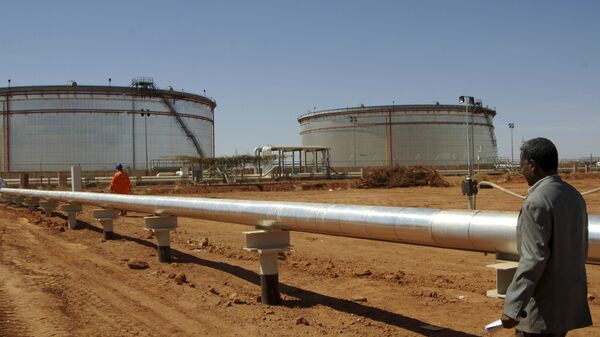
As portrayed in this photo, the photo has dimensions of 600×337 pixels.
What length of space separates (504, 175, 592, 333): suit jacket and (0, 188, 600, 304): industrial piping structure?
64cm

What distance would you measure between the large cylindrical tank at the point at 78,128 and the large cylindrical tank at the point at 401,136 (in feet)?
68.0

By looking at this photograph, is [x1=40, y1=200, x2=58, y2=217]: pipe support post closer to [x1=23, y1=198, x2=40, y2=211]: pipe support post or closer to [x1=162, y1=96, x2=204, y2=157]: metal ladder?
[x1=23, y1=198, x2=40, y2=211]: pipe support post

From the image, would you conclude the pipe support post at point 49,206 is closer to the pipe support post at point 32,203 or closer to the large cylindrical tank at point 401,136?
the pipe support post at point 32,203

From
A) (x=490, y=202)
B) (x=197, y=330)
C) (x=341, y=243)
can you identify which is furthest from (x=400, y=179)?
(x=197, y=330)

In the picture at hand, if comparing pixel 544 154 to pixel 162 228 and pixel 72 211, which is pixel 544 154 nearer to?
pixel 162 228

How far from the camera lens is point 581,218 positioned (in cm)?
293

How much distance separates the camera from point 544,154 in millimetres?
3012

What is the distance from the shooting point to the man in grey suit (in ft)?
9.16

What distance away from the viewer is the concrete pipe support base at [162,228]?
356 inches

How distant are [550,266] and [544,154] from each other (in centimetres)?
58

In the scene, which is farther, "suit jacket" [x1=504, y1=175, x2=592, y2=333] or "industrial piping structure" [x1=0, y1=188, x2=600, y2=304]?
"industrial piping structure" [x1=0, y1=188, x2=600, y2=304]

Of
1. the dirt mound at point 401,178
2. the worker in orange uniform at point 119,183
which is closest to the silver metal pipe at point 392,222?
the worker in orange uniform at point 119,183

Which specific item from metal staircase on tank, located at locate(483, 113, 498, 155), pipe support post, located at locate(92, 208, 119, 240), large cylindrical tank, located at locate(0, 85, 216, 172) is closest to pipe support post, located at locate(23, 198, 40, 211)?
→ pipe support post, located at locate(92, 208, 119, 240)

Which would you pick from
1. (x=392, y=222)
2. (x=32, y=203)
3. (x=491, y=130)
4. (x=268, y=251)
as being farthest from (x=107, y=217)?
(x=491, y=130)
